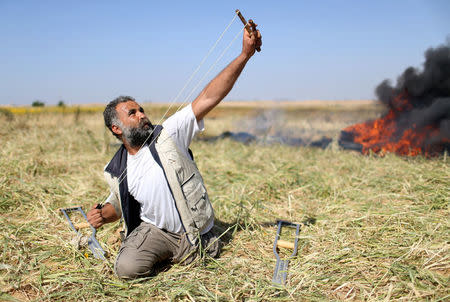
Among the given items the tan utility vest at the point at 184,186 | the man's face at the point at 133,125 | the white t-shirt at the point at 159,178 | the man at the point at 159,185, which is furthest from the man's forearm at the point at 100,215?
the man's face at the point at 133,125

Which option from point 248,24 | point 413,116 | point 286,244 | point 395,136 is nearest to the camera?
point 248,24

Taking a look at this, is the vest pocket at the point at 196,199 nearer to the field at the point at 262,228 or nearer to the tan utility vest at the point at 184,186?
the tan utility vest at the point at 184,186

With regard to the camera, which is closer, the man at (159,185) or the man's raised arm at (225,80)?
the man's raised arm at (225,80)

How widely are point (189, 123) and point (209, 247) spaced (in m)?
1.23

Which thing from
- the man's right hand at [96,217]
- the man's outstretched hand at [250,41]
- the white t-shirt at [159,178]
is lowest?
the man's right hand at [96,217]

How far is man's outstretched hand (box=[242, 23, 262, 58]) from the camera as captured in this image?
8.86 ft

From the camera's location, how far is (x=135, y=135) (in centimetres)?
301

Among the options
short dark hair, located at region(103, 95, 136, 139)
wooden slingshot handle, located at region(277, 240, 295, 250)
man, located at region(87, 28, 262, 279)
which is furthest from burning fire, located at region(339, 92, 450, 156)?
short dark hair, located at region(103, 95, 136, 139)

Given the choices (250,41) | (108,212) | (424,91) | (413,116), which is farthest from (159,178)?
(424,91)

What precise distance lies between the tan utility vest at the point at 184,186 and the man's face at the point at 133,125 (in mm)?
160

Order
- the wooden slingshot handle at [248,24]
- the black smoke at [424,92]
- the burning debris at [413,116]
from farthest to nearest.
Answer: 1. the black smoke at [424,92]
2. the burning debris at [413,116]
3. the wooden slingshot handle at [248,24]

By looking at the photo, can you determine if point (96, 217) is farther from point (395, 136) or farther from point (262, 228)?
point (395, 136)

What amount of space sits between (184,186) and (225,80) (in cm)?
102

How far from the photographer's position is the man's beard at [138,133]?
3004mm
